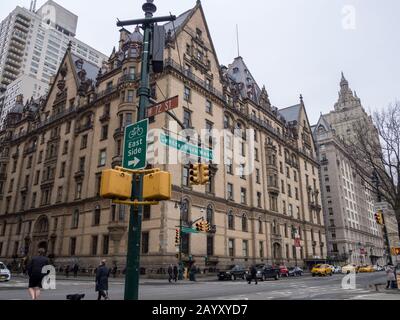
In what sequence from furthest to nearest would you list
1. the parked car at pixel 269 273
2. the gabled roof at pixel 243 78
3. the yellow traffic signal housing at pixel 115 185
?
1. the gabled roof at pixel 243 78
2. the parked car at pixel 269 273
3. the yellow traffic signal housing at pixel 115 185

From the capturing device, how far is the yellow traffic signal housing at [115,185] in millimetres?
5478

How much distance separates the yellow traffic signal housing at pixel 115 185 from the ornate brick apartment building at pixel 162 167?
29.4m

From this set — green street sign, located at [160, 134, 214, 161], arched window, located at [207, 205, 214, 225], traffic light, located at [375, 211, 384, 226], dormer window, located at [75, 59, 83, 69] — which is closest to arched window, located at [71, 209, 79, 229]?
arched window, located at [207, 205, 214, 225]

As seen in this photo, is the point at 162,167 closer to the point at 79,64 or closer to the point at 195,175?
the point at 195,175

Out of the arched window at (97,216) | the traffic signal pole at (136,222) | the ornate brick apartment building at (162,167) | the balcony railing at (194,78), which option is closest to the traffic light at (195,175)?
the traffic signal pole at (136,222)

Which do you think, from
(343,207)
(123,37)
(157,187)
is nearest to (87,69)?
(123,37)

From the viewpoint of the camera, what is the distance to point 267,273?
36.2 metres

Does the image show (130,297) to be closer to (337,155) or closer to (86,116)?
(86,116)

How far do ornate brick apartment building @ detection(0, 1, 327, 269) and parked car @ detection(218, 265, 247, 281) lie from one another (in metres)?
3.43

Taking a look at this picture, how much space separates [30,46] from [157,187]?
15279 cm

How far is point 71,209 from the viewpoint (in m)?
44.6

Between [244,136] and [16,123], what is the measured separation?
43112mm

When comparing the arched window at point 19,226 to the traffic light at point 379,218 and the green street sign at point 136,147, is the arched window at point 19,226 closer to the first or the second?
the traffic light at point 379,218

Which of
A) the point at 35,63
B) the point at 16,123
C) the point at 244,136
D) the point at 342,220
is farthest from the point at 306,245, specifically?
the point at 35,63
